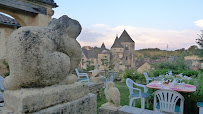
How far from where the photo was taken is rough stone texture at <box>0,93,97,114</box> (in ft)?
3.61

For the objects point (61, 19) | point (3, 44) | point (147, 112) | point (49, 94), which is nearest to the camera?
point (49, 94)

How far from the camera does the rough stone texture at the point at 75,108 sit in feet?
3.61

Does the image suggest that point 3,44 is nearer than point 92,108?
No

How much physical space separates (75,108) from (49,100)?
30 centimetres

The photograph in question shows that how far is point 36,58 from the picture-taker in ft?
3.45

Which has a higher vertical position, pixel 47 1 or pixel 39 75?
pixel 47 1

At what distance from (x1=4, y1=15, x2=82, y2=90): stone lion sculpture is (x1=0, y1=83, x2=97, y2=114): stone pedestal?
2.9 inches

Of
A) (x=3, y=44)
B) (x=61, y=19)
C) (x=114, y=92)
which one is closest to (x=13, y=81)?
(x=61, y=19)

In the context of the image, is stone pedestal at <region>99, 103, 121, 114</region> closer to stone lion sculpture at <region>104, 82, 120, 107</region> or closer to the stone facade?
stone lion sculpture at <region>104, 82, 120, 107</region>

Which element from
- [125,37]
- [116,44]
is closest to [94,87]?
[116,44]

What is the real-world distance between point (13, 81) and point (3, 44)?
6.97 meters

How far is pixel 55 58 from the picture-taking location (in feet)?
3.73

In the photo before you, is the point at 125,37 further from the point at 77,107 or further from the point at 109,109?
the point at 77,107

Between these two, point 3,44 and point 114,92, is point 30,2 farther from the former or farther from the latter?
point 114,92
